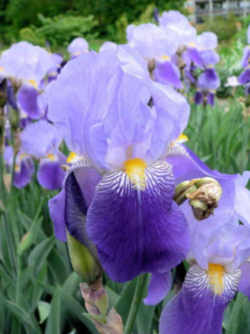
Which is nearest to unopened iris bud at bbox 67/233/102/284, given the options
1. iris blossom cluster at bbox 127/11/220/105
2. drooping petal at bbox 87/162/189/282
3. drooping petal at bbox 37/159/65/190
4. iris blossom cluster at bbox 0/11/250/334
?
iris blossom cluster at bbox 0/11/250/334

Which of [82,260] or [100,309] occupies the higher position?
[82,260]

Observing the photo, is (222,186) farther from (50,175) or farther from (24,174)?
(24,174)

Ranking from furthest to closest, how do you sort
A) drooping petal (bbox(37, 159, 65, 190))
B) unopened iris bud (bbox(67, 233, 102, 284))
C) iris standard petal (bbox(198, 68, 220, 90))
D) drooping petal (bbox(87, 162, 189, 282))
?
1. iris standard petal (bbox(198, 68, 220, 90))
2. drooping petal (bbox(37, 159, 65, 190))
3. unopened iris bud (bbox(67, 233, 102, 284))
4. drooping petal (bbox(87, 162, 189, 282))

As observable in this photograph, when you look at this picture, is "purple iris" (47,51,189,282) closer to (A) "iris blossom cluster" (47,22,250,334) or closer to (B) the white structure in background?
(A) "iris blossom cluster" (47,22,250,334)

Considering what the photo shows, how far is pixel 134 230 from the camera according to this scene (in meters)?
0.62

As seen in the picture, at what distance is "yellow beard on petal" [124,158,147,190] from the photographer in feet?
2.14

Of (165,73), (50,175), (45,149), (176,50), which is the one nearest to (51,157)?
A: (45,149)

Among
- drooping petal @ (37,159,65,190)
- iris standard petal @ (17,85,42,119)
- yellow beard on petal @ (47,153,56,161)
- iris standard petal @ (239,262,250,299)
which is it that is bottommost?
drooping petal @ (37,159,65,190)

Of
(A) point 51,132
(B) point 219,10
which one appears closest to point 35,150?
(A) point 51,132

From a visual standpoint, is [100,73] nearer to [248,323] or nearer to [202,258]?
[202,258]

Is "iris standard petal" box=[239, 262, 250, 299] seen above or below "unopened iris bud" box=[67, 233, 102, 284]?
below

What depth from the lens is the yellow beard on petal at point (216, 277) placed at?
0.75m

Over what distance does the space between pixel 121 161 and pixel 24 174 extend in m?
2.06

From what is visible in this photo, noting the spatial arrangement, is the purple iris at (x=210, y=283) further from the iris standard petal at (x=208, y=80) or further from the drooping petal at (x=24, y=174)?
the iris standard petal at (x=208, y=80)
